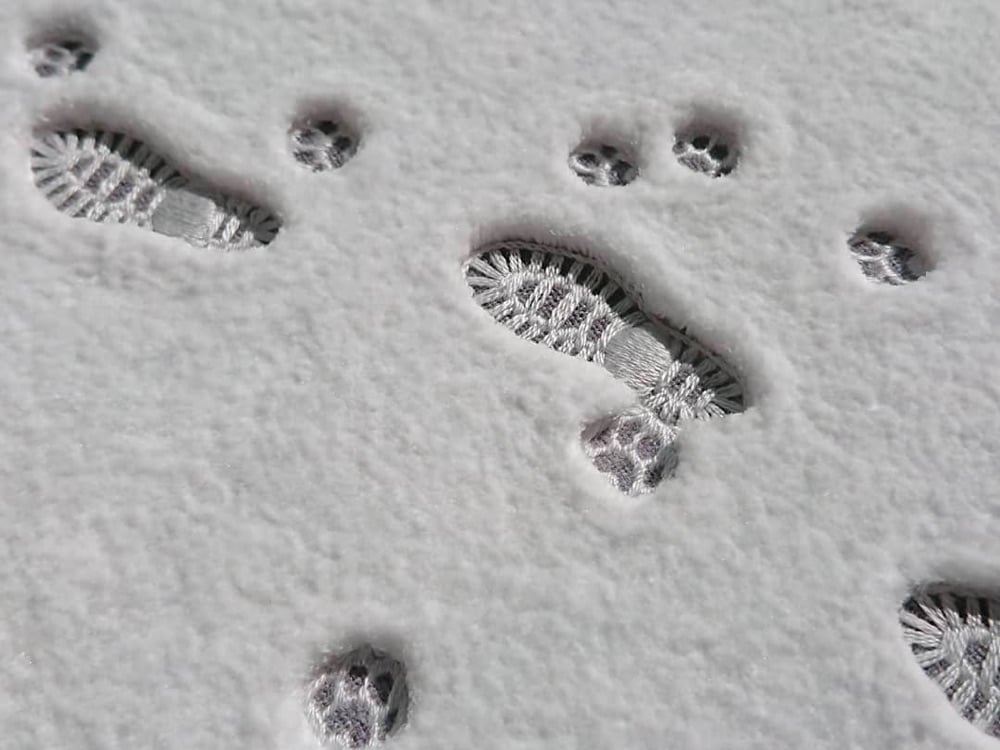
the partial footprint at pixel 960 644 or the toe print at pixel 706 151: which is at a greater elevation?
the toe print at pixel 706 151

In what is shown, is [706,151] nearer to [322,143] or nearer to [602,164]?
[602,164]

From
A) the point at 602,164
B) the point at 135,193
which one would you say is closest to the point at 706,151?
the point at 602,164

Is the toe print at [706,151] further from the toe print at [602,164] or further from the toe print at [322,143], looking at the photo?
the toe print at [322,143]

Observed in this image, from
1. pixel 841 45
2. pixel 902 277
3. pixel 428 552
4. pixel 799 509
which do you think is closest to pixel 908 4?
pixel 841 45

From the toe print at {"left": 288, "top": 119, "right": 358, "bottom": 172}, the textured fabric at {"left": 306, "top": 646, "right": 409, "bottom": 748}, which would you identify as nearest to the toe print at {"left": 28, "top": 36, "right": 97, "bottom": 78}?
the toe print at {"left": 288, "top": 119, "right": 358, "bottom": 172}

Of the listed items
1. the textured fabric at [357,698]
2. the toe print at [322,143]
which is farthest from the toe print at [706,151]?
the textured fabric at [357,698]


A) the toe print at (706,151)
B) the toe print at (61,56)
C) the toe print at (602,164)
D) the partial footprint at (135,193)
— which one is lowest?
the partial footprint at (135,193)

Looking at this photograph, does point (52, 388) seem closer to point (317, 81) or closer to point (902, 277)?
point (317, 81)

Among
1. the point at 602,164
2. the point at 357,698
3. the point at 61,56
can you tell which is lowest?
the point at 357,698
